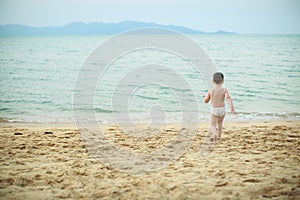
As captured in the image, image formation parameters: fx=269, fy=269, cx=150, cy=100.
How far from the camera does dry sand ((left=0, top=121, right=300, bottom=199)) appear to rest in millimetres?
3533

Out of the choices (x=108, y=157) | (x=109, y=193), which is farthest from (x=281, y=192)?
(x=108, y=157)

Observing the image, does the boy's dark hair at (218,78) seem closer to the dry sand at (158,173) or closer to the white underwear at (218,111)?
the white underwear at (218,111)

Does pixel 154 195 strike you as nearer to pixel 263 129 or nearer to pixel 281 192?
pixel 281 192

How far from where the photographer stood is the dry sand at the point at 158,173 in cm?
353

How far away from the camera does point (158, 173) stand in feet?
13.9

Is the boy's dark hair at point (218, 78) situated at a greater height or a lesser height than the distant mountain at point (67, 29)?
lesser

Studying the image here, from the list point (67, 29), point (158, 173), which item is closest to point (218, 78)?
point (158, 173)

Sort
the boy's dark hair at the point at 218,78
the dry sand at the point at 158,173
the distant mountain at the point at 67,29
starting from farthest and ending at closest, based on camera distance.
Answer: the distant mountain at the point at 67,29 < the boy's dark hair at the point at 218,78 < the dry sand at the point at 158,173

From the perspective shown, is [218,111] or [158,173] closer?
[158,173]

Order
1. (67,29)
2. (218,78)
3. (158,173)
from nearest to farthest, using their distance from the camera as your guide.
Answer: (158,173) < (218,78) < (67,29)

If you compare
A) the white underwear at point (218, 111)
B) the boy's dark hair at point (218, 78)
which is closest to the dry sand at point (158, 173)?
the white underwear at point (218, 111)

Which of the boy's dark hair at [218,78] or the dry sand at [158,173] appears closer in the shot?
the dry sand at [158,173]

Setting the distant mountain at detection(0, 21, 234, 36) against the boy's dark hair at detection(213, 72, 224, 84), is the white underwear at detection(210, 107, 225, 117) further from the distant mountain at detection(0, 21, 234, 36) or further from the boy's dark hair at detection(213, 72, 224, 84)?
the distant mountain at detection(0, 21, 234, 36)

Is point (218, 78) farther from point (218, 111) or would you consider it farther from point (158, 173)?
point (158, 173)
